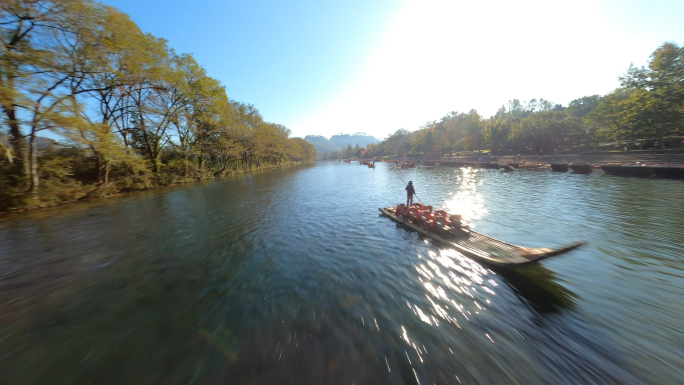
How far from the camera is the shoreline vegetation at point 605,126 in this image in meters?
31.2

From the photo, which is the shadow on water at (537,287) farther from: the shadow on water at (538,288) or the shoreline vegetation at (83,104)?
the shoreline vegetation at (83,104)

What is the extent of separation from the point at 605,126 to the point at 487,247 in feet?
229

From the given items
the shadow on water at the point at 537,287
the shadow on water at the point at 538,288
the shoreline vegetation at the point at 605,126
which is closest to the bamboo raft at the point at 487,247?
the shadow on water at the point at 537,287

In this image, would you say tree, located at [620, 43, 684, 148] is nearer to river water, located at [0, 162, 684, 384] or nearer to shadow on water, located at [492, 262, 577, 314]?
river water, located at [0, 162, 684, 384]

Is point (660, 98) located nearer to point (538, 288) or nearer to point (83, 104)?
point (538, 288)

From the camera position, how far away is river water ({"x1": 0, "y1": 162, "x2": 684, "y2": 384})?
3959mm

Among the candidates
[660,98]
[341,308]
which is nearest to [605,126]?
[660,98]

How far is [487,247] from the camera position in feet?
25.2

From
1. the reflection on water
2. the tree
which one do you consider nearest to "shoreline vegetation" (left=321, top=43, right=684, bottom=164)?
the tree

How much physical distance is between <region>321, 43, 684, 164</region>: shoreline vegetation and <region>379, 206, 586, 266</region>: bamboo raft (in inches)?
1753

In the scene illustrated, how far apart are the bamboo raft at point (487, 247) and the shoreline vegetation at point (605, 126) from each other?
4452 cm

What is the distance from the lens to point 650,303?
17.6ft

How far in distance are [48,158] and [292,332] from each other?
2977cm

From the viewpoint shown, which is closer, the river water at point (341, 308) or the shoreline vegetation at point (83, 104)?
the river water at point (341, 308)
